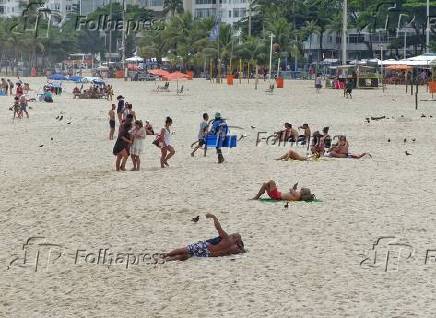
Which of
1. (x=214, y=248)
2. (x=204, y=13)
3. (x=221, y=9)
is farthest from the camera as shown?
(x=204, y=13)

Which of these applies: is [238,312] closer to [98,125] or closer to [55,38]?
[98,125]

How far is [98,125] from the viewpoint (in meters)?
34.2

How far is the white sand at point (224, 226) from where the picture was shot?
1060 centimetres

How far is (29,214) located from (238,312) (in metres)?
6.73

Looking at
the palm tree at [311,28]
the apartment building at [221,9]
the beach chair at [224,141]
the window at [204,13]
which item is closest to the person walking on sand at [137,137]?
the beach chair at [224,141]

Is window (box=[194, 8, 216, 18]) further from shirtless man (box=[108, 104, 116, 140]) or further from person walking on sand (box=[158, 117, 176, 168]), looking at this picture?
person walking on sand (box=[158, 117, 176, 168])

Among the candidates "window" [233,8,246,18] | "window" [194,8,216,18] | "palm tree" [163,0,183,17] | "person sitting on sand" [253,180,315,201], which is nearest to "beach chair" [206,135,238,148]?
"person sitting on sand" [253,180,315,201]

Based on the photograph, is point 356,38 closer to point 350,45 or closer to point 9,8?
point 350,45

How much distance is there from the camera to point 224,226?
563 inches

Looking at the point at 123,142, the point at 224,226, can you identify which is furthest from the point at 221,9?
the point at 224,226

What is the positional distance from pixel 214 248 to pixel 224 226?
188 centimetres

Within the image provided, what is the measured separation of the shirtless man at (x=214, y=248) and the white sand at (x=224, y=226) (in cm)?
16

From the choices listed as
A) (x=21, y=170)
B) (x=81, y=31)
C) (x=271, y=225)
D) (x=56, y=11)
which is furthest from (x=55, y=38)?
(x=271, y=225)

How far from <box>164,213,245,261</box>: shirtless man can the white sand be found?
16 centimetres
